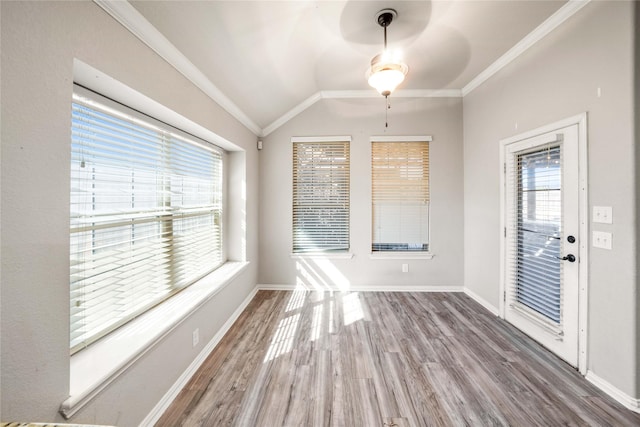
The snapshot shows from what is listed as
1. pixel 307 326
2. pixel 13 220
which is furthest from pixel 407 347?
pixel 13 220

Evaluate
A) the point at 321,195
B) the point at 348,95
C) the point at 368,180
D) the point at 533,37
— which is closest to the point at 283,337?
the point at 321,195

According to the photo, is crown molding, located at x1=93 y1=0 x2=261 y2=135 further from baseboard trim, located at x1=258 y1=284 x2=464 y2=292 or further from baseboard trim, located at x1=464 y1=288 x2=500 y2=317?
baseboard trim, located at x1=464 y1=288 x2=500 y2=317

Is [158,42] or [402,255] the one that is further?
[402,255]

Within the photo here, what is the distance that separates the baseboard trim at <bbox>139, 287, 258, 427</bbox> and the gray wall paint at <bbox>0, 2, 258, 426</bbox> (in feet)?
0.65

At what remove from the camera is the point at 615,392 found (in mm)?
1693

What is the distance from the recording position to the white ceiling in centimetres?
170

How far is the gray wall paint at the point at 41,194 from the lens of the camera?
0.85 meters

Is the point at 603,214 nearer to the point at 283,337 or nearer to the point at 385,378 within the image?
the point at 385,378

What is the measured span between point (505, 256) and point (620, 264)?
1.12 metres

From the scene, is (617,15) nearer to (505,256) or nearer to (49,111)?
(505,256)

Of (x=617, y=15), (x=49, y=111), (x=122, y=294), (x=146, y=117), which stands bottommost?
(x=122, y=294)

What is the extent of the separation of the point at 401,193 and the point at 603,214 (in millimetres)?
2089

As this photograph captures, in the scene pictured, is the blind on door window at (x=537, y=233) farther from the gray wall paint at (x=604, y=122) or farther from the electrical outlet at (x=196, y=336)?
the electrical outlet at (x=196, y=336)

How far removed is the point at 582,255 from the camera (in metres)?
1.92
